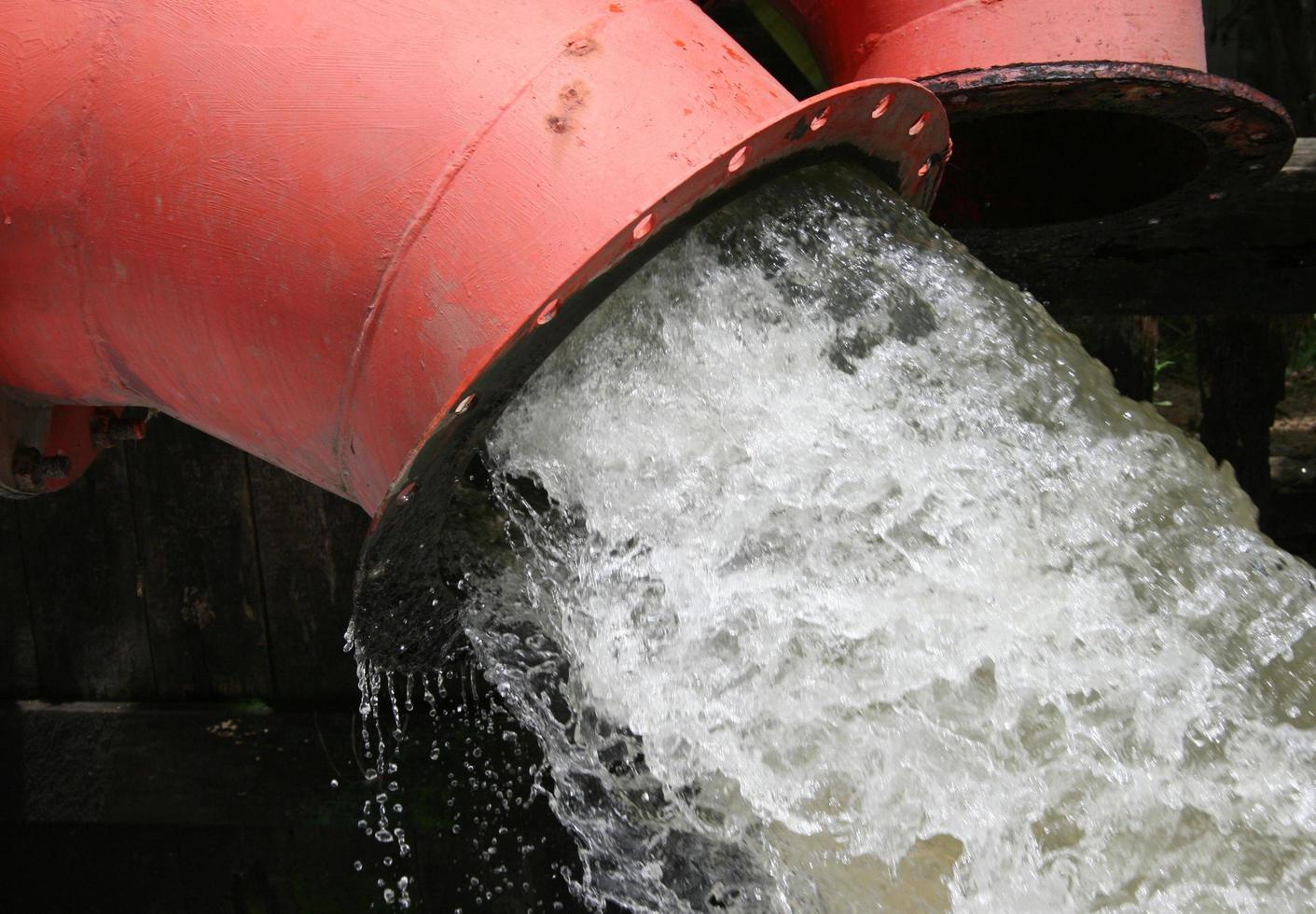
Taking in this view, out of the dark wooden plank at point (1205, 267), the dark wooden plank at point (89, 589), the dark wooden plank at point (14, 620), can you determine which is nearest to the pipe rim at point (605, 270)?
the dark wooden plank at point (1205, 267)

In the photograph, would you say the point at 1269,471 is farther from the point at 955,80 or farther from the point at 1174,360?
the point at 1174,360

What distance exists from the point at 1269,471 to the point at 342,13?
2629 millimetres

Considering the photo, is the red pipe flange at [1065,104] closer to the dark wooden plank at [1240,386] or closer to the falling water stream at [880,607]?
the falling water stream at [880,607]

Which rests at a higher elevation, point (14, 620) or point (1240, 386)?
point (1240, 386)

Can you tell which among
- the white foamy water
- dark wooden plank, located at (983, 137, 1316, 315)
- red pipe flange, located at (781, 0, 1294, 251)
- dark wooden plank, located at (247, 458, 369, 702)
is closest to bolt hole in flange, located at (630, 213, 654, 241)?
the white foamy water

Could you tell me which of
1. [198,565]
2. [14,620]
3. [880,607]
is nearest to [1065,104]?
[880,607]

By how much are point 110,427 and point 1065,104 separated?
1517mm

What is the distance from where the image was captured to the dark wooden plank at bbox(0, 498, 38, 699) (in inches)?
114

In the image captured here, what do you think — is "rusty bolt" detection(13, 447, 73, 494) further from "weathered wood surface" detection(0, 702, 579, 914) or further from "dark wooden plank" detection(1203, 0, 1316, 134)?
"dark wooden plank" detection(1203, 0, 1316, 134)

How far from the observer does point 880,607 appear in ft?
4.83

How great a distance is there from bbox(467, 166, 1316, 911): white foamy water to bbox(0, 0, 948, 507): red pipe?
18 centimetres

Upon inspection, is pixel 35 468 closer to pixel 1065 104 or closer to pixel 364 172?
pixel 364 172

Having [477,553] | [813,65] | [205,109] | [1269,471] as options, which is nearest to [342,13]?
[205,109]

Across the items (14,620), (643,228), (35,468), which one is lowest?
(14,620)
